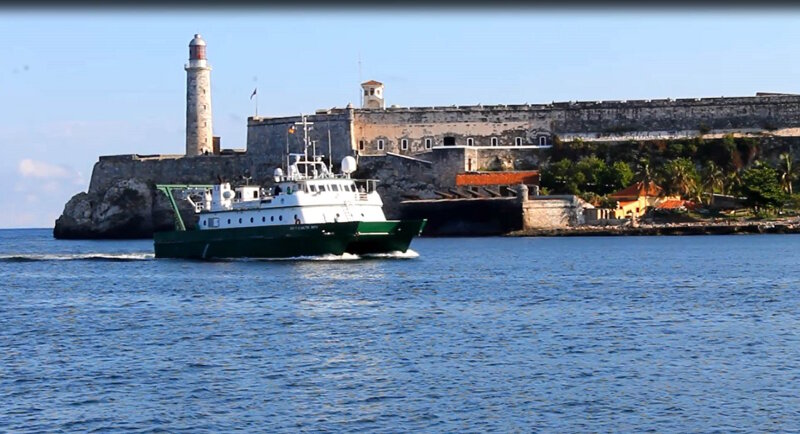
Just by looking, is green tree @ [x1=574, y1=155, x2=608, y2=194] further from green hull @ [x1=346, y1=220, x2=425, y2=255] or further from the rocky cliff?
green hull @ [x1=346, y1=220, x2=425, y2=255]

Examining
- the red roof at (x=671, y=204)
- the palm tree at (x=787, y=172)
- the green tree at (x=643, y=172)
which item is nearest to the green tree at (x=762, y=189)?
the palm tree at (x=787, y=172)

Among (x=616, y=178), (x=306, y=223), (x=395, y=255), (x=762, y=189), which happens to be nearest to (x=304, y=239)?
(x=306, y=223)

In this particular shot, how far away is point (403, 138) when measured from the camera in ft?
245

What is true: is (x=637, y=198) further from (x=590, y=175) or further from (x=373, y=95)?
(x=373, y=95)

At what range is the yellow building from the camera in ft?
207

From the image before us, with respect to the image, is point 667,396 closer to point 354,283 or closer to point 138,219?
point 354,283

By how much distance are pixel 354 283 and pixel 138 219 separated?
4551 centimetres

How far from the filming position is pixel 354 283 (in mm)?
31609

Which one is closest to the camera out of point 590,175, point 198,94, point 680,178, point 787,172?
point 680,178

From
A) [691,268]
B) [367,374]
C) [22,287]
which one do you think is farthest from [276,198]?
[367,374]

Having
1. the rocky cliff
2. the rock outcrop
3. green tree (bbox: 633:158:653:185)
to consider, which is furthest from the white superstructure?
the rock outcrop

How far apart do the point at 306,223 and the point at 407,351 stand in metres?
23.1

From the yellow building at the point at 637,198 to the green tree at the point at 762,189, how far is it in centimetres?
486

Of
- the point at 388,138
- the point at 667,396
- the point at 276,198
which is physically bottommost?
the point at 667,396
